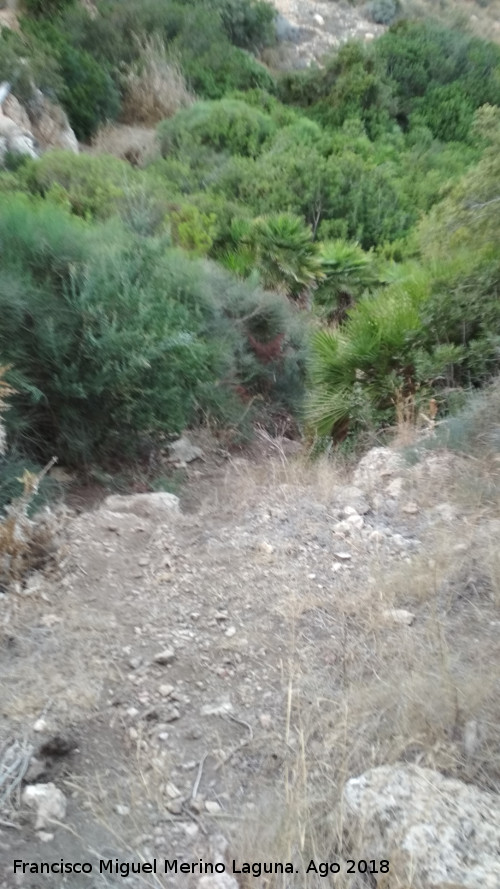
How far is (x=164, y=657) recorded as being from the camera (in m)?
3.19

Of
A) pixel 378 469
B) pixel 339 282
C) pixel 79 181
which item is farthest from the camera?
pixel 339 282

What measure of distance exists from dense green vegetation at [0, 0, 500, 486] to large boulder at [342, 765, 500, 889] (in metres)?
3.75

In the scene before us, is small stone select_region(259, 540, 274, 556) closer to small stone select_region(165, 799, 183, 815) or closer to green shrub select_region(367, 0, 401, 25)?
small stone select_region(165, 799, 183, 815)

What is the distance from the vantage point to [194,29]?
1869cm

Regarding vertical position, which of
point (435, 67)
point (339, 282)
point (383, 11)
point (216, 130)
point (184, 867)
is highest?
point (383, 11)

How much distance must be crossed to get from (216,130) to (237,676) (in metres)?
13.5

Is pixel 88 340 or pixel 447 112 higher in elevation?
pixel 447 112

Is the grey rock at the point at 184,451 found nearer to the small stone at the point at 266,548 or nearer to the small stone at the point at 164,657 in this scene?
the small stone at the point at 266,548

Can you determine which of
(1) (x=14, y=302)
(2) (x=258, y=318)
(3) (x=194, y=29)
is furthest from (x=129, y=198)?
(3) (x=194, y=29)

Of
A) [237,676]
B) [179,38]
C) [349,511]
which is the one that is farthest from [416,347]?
[179,38]

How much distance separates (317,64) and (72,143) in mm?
11077

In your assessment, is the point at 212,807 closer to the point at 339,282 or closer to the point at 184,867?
the point at 184,867

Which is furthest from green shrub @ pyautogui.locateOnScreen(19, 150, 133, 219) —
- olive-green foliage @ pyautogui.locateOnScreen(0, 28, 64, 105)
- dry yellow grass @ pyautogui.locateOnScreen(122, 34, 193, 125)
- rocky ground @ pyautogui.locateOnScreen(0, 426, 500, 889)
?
dry yellow grass @ pyautogui.locateOnScreen(122, 34, 193, 125)

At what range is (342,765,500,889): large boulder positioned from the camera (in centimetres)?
199
